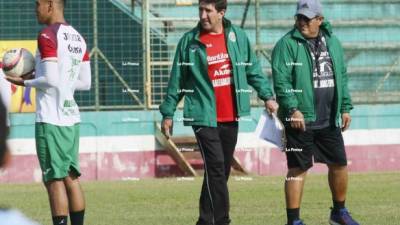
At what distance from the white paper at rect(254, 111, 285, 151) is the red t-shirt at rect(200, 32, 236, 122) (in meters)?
1.10

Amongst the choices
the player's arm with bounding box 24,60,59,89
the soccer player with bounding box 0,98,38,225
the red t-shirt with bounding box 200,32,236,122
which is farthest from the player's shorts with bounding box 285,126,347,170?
the soccer player with bounding box 0,98,38,225

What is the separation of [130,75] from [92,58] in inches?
29.1

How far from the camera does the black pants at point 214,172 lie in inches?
301

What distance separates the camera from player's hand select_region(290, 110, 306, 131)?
794cm

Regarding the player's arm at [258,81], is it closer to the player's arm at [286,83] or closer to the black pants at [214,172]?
the player's arm at [286,83]

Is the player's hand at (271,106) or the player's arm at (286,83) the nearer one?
the player's hand at (271,106)

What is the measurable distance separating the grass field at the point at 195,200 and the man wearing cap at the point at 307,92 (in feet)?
2.99

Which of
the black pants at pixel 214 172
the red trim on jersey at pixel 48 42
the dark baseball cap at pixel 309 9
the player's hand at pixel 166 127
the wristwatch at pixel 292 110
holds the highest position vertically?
the dark baseball cap at pixel 309 9

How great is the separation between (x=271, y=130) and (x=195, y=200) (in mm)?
2882

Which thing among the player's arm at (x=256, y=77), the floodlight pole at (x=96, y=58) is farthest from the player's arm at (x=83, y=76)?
the floodlight pole at (x=96, y=58)

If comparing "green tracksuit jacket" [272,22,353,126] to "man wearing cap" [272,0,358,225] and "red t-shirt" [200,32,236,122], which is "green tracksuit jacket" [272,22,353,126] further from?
"red t-shirt" [200,32,236,122]

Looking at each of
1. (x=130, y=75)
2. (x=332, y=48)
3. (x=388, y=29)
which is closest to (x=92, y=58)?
(x=130, y=75)

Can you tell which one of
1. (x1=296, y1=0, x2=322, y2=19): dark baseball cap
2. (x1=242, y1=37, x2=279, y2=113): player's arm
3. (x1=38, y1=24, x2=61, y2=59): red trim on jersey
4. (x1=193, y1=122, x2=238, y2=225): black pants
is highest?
(x1=296, y1=0, x2=322, y2=19): dark baseball cap

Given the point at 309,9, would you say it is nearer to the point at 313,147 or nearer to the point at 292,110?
the point at 292,110
